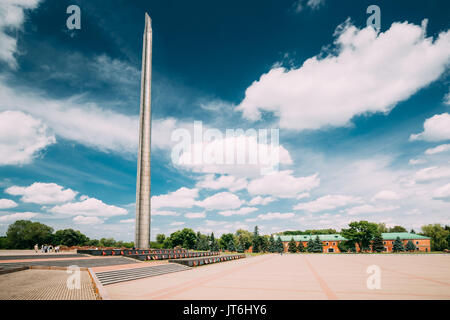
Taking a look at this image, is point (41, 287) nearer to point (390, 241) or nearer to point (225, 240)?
point (225, 240)

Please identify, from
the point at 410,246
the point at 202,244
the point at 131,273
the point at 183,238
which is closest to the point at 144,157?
the point at 131,273

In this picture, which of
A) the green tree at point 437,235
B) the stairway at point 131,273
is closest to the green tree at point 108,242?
the stairway at point 131,273

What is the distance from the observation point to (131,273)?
2105cm

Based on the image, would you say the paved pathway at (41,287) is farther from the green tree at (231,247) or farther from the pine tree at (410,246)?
the pine tree at (410,246)

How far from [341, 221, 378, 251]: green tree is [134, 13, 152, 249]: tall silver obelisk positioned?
6017cm

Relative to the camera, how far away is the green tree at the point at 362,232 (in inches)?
2940

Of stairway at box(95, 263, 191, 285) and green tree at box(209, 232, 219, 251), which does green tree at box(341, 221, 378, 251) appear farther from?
stairway at box(95, 263, 191, 285)

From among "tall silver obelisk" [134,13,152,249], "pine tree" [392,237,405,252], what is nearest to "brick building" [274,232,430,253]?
"pine tree" [392,237,405,252]

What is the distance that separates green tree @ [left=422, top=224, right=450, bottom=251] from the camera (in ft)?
277

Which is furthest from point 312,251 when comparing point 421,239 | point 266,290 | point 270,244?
point 266,290

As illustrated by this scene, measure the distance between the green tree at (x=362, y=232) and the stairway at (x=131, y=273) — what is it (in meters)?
64.1

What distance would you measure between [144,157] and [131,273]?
25.5 meters
